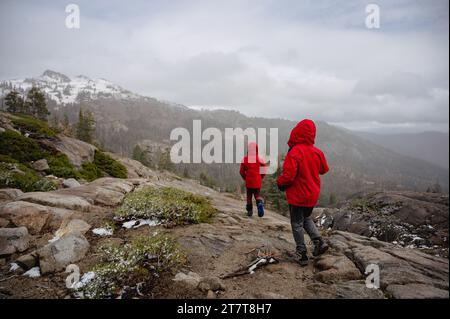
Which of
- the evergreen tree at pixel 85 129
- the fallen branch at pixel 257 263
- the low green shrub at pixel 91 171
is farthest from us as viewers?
the evergreen tree at pixel 85 129

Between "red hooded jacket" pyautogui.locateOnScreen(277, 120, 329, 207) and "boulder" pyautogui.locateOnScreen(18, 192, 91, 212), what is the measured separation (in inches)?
285

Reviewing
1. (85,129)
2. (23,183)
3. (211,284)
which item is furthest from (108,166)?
(85,129)

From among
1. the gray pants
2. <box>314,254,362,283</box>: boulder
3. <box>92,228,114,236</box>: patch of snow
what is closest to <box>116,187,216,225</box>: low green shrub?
<box>92,228,114,236</box>: patch of snow

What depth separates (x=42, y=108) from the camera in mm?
62438

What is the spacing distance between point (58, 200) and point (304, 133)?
836 centimetres

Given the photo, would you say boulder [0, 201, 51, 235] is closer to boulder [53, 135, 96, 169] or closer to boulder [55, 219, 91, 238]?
boulder [55, 219, 91, 238]

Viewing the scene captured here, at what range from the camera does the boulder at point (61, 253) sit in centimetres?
605

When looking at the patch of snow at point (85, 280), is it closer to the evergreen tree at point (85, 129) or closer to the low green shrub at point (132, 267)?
the low green shrub at point (132, 267)

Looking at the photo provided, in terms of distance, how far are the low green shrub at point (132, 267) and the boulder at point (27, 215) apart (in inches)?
95.4

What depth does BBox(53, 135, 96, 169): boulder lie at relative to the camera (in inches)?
932

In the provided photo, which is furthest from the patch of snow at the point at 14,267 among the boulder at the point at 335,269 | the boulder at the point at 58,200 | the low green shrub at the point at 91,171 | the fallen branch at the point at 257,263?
the low green shrub at the point at 91,171

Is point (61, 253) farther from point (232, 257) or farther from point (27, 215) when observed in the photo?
point (232, 257)
